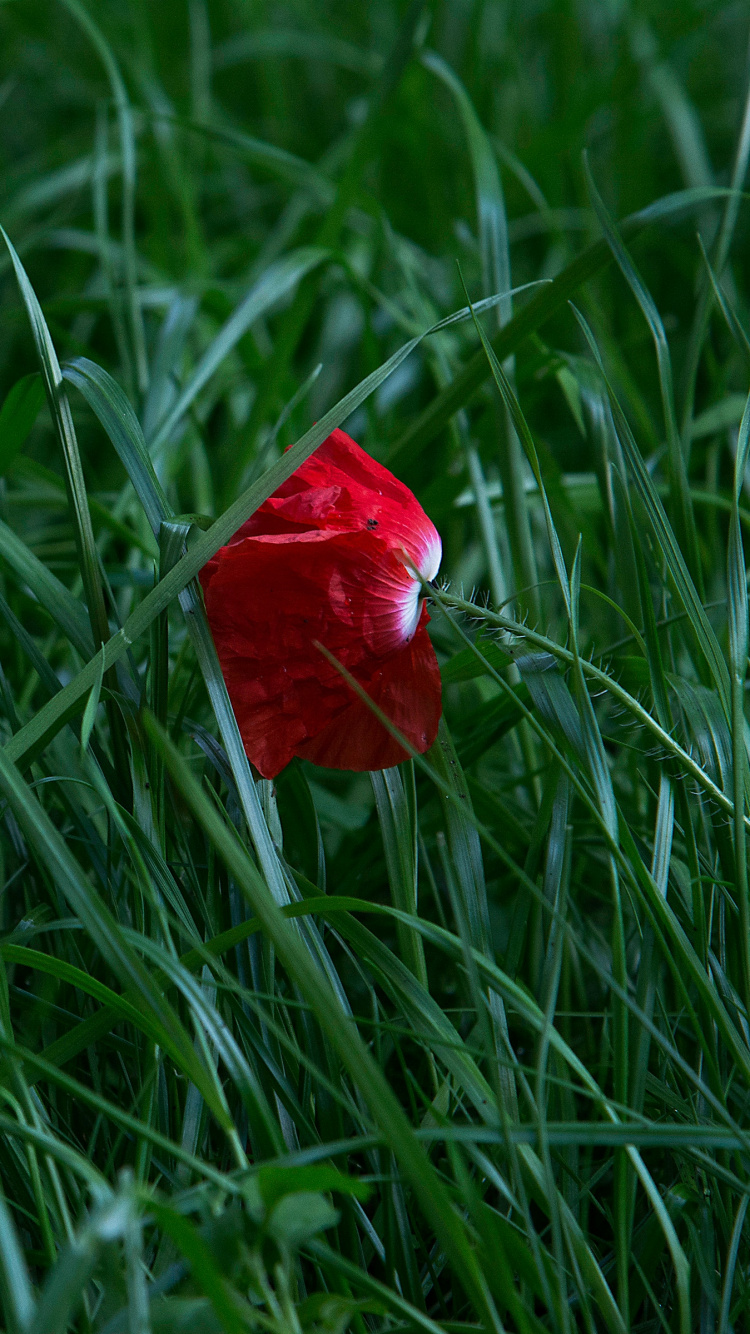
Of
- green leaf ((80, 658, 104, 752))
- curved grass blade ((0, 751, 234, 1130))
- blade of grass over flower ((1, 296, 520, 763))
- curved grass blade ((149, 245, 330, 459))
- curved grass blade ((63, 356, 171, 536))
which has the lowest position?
curved grass blade ((0, 751, 234, 1130))

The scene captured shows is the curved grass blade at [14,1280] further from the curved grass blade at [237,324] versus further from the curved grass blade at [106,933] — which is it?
the curved grass blade at [237,324]

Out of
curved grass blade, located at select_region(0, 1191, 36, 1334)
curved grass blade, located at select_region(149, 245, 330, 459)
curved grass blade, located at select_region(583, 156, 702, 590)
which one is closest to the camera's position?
curved grass blade, located at select_region(0, 1191, 36, 1334)

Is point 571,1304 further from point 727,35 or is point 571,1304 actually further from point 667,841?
point 727,35

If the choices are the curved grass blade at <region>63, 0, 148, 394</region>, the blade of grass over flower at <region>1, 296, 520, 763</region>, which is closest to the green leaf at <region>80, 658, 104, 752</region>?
the blade of grass over flower at <region>1, 296, 520, 763</region>

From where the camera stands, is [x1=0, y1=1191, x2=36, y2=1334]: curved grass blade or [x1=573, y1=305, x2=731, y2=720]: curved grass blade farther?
[x1=573, y1=305, x2=731, y2=720]: curved grass blade

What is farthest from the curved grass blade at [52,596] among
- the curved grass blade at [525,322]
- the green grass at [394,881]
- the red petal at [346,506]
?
the curved grass blade at [525,322]

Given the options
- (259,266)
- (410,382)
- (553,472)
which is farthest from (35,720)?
(259,266)

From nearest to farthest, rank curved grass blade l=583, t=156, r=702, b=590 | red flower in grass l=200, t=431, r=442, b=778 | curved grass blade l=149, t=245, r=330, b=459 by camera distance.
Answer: red flower in grass l=200, t=431, r=442, b=778, curved grass blade l=583, t=156, r=702, b=590, curved grass blade l=149, t=245, r=330, b=459

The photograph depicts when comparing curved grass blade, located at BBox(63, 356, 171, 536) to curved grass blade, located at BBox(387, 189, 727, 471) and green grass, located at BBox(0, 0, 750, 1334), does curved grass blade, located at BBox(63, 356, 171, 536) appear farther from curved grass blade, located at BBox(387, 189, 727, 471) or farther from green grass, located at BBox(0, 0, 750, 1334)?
curved grass blade, located at BBox(387, 189, 727, 471)

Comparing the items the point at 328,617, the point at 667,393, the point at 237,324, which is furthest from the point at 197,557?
the point at 237,324
